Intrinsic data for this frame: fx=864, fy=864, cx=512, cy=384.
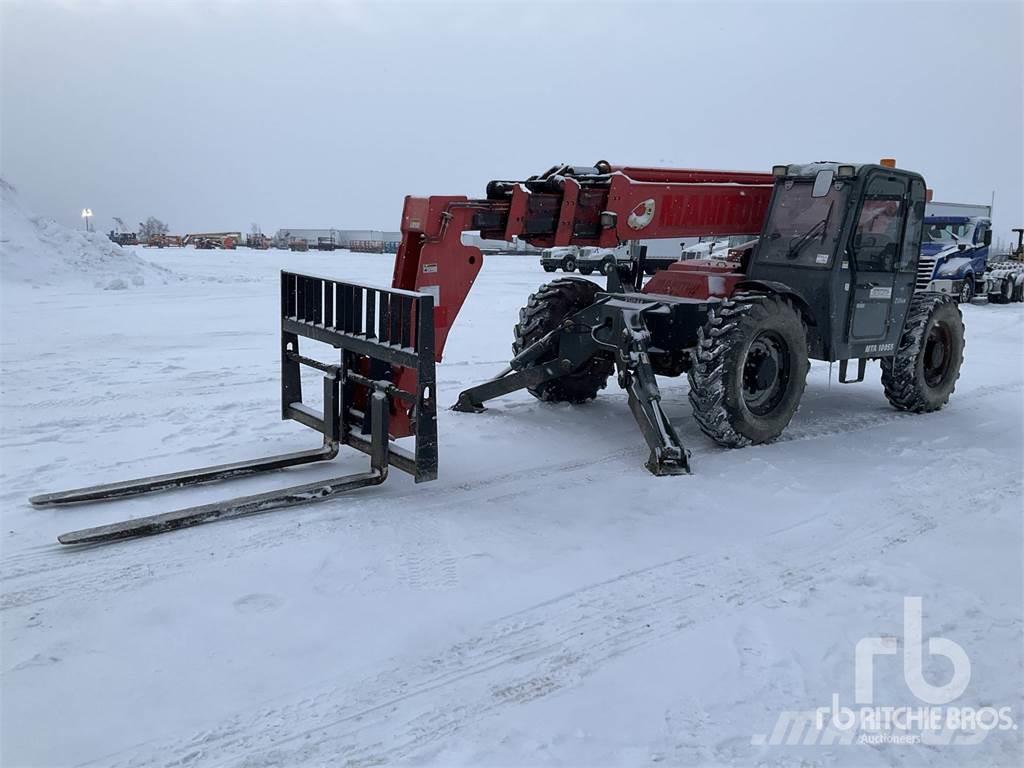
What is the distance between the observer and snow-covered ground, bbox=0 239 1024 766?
326 cm

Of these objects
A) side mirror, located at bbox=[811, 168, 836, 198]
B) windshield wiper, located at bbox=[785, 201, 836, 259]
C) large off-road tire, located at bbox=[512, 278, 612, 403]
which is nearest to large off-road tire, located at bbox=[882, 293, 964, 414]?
windshield wiper, located at bbox=[785, 201, 836, 259]

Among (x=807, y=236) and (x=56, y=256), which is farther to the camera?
(x=56, y=256)

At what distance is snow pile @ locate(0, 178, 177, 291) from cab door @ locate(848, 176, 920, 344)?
1464 cm

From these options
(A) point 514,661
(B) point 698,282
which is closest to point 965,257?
(B) point 698,282

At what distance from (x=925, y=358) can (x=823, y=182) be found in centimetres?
276

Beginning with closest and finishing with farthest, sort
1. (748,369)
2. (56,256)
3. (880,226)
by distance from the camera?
(748,369) → (880,226) → (56,256)

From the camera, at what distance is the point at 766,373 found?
23.5 ft

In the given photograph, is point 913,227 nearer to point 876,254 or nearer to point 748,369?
point 876,254

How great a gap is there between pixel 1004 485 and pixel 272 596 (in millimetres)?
5267

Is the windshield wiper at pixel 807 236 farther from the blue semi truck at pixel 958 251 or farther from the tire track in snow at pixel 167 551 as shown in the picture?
the blue semi truck at pixel 958 251

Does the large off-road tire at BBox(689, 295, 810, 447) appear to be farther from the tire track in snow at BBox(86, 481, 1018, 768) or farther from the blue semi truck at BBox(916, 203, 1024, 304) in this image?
the blue semi truck at BBox(916, 203, 1024, 304)

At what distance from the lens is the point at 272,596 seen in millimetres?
4195

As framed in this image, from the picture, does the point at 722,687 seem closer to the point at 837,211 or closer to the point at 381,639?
the point at 381,639

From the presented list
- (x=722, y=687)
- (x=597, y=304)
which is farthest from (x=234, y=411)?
(x=722, y=687)
